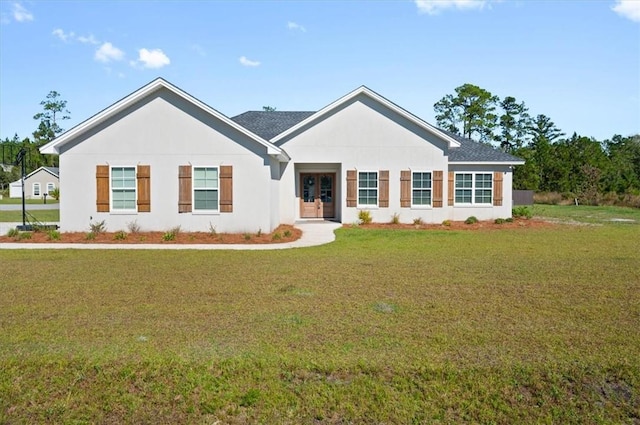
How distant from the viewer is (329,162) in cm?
2094

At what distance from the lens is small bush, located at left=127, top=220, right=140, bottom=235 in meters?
16.6

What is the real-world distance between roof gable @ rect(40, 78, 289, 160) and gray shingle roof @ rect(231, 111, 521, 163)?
16.1 ft

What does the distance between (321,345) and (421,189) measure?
16.5 metres

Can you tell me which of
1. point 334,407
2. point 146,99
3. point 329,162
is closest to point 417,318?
point 334,407

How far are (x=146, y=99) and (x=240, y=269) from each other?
8799mm

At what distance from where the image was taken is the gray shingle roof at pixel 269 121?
22703mm

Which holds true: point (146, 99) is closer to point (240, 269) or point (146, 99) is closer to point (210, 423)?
point (240, 269)

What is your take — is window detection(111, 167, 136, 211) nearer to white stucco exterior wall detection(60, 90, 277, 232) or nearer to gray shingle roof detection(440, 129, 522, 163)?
white stucco exterior wall detection(60, 90, 277, 232)

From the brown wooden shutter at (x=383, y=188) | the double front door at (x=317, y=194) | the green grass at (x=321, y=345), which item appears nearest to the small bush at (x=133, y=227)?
the green grass at (x=321, y=345)

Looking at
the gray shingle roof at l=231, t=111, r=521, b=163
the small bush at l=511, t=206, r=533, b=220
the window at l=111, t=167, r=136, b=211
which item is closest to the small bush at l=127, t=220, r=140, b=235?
the window at l=111, t=167, r=136, b=211

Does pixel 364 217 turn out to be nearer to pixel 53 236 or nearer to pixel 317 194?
pixel 317 194

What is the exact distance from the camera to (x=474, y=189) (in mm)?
22734

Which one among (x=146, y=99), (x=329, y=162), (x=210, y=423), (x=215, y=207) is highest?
(x=146, y=99)

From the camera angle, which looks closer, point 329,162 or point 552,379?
point 552,379
